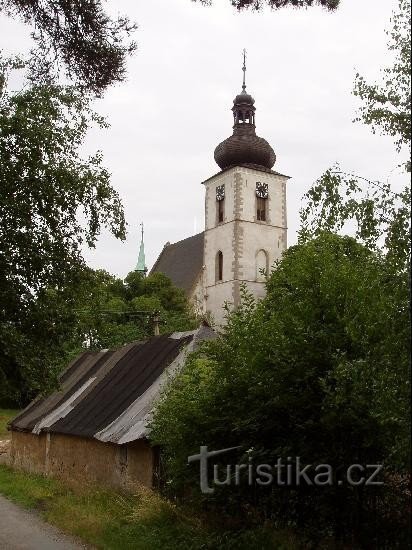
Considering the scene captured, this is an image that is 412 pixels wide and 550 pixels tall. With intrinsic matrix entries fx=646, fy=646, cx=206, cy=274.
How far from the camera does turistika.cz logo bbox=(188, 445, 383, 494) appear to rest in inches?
333

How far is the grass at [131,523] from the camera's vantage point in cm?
927

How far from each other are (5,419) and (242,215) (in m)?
21.2

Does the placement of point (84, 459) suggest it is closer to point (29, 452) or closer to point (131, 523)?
point (29, 452)

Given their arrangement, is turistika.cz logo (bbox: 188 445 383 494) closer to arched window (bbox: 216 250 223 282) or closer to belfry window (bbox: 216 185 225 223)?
arched window (bbox: 216 250 223 282)

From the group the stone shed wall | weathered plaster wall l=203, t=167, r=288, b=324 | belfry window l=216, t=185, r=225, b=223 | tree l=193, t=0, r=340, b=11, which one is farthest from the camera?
belfry window l=216, t=185, r=225, b=223

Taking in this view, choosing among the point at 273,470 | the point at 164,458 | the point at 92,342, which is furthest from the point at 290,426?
the point at 92,342

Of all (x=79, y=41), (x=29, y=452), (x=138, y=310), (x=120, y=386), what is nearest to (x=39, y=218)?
(x=79, y=41)

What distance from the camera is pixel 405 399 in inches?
240

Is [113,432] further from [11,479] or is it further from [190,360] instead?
[11,479]

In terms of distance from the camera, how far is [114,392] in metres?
17.6

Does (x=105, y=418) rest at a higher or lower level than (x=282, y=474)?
higher

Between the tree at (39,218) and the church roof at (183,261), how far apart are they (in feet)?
124

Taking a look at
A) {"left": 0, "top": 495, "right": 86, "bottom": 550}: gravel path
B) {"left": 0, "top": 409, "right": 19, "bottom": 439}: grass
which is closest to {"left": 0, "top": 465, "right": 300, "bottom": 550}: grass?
{"left": 0, "top": 495, "right": 86, "bottom": 550}: gravel path

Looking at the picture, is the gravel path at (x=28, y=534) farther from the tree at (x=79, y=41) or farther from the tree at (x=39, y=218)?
the tree at (x=79, y=41)
